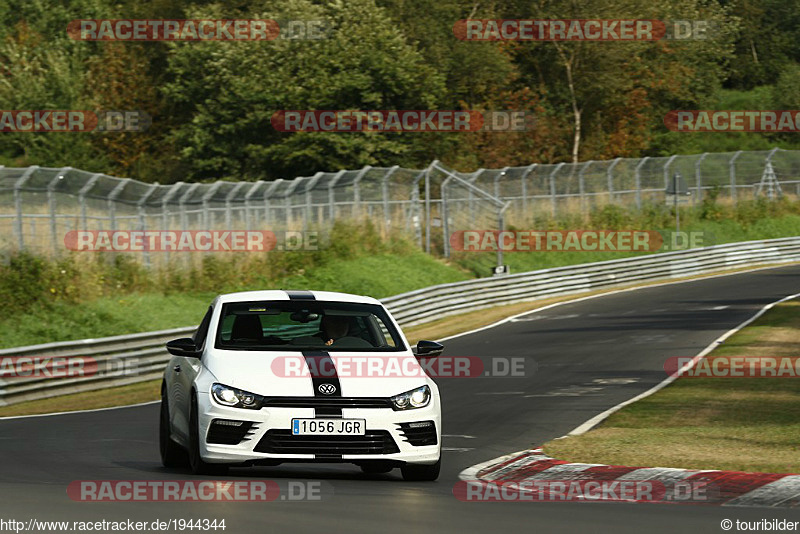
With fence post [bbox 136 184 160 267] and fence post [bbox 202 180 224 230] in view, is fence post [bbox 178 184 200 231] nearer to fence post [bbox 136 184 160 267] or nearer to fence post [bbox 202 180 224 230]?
fence post [bbox 202 180 224 230]

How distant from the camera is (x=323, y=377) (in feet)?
34.1

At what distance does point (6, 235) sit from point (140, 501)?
21.3 metres

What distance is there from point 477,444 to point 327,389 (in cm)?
470

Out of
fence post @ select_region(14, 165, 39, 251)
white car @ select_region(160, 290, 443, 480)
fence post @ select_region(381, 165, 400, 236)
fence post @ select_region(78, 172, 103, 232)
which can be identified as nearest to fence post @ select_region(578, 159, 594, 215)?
fence post @ select_region(381, 165, 400, 236)

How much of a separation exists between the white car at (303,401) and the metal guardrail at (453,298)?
508 inches

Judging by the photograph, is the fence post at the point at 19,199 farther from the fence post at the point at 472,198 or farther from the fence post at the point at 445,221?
the fence post at the point at 472,198

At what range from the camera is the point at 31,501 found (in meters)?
8.57

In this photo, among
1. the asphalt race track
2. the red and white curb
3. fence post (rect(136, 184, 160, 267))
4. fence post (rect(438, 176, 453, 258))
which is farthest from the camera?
fence post (rect(438, 176, 453, 258))

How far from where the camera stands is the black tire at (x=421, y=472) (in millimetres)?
10794

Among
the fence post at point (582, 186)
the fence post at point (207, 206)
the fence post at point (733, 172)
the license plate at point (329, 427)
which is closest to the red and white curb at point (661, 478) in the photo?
the license plate at point (329, 427)

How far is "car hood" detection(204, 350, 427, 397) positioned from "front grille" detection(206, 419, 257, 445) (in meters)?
0.27

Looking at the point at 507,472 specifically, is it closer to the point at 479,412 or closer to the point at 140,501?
the point at 140,501

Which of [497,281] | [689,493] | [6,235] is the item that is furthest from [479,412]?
[497,281]

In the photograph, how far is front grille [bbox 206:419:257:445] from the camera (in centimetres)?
1016
